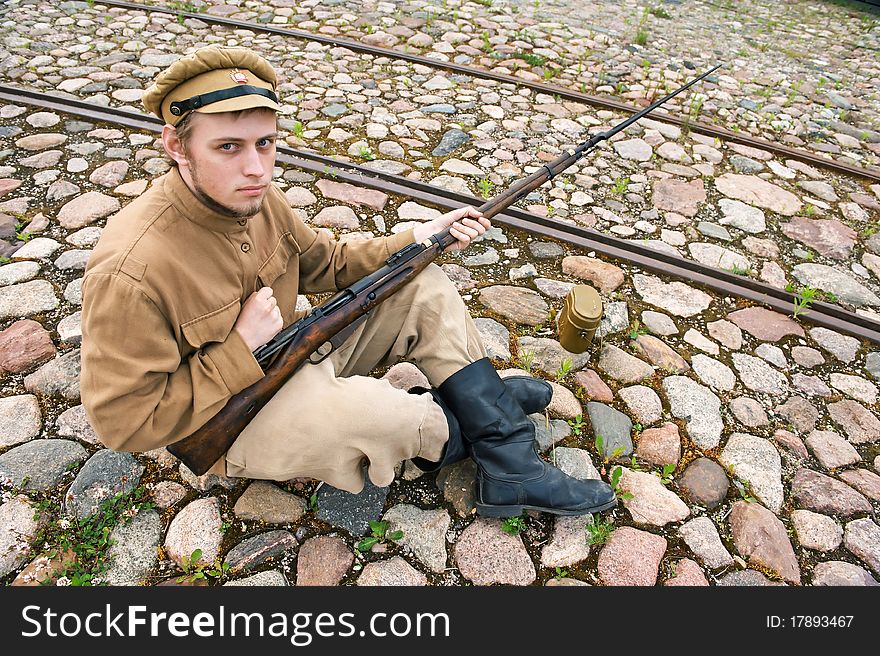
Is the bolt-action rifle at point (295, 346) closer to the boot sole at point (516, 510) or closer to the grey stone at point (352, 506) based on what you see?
the grey stone at point (352, 506)

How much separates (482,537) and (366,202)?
258 centimetres

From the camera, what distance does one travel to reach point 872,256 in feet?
13.8

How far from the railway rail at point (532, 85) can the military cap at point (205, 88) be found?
4.40 metres

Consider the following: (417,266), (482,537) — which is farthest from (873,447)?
(417,266)

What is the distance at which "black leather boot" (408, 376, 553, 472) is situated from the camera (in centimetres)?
244

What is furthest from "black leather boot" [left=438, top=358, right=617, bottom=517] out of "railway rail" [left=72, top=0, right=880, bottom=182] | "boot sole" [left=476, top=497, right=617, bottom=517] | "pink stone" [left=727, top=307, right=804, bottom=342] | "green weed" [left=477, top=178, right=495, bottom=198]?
"railway rail" [left=72, top=0, right=880, bottom=182]

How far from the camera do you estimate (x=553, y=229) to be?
4156mm

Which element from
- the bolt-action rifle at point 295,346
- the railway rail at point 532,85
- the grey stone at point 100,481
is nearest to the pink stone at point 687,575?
the bolt-action rifle at point 295,346

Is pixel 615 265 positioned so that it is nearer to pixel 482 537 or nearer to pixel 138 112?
pixel 482 537

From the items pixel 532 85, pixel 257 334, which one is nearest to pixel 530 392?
pixel 257 334

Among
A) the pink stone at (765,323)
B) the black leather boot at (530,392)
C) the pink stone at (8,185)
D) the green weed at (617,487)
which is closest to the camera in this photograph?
the green weed at (617,487)

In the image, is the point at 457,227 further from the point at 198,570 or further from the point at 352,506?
the point at 198,570

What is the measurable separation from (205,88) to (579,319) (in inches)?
80.7

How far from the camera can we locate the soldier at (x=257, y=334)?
184cm
